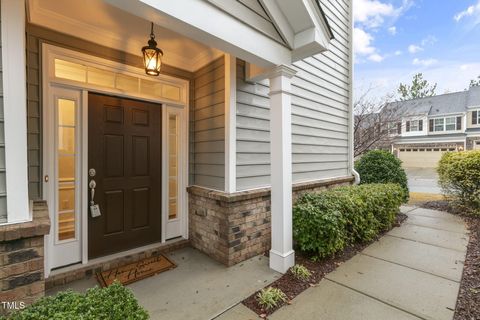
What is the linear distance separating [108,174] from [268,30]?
2.64m

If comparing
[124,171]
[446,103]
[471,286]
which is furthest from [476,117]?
[124,171]

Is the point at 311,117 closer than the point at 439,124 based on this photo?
Yes

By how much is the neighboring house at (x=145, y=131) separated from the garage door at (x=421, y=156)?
20.9 metres

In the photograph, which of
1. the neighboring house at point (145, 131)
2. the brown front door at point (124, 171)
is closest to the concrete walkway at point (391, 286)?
the neighboring house at point (145, 131)

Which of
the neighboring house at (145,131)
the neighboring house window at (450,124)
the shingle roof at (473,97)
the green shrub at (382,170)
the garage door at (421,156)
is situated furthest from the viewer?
the garage door at (421,156)

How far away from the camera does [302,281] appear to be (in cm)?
262

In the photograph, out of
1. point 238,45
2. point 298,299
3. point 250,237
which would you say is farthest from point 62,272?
point 238,45

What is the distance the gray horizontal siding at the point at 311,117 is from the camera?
3268 mm

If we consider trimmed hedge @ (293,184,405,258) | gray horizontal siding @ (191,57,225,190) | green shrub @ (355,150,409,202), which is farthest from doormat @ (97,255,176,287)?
green shrub @ (355,150,409,202)

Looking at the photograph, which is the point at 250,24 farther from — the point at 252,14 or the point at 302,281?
the point at 302,281

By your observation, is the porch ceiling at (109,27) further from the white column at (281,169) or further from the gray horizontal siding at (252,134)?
the white column at (281,169)

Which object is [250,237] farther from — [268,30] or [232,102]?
[268,30]

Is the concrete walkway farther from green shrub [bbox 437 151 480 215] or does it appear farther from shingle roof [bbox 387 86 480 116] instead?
shingle roof [bbox 387 86 480 116]

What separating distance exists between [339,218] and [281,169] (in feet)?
3.66
